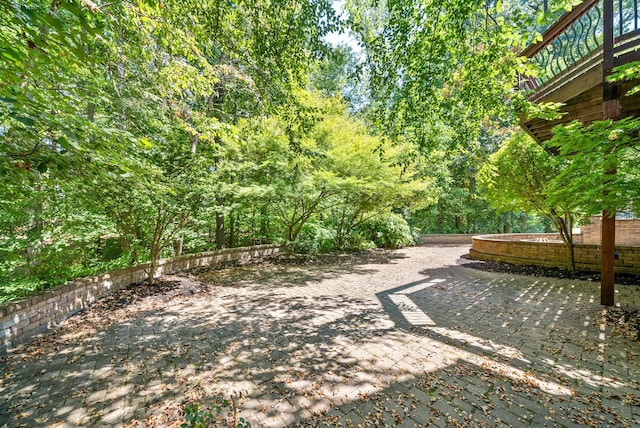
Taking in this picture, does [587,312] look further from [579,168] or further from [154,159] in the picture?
[154,159]

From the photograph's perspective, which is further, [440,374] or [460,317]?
[460,317]

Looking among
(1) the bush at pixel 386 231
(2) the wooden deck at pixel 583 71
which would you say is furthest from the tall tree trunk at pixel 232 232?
(2) the wooden deck at pixel 583 71

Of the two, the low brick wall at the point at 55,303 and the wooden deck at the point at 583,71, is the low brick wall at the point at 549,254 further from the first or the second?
the low brick wall at the point at 55,303

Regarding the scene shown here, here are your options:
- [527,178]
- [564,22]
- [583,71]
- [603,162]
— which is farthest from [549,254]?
[564,22]

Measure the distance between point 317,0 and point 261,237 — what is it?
9.00 metres

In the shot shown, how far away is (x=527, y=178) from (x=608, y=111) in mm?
3073

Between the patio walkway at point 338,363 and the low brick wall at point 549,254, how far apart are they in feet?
4.96

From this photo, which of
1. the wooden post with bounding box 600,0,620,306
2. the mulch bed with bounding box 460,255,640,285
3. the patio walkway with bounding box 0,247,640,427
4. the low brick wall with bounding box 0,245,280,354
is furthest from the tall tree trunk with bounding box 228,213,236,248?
the wooden post with bounding box 600,0,620,306

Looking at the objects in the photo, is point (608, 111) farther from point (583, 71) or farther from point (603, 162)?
point (603, 162)

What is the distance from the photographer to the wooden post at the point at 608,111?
381 cm

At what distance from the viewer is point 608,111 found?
13.1ft

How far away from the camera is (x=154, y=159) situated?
210 inches

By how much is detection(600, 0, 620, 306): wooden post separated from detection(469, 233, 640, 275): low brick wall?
9.70 ft

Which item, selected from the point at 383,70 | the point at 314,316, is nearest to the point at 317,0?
the point at 383,70
